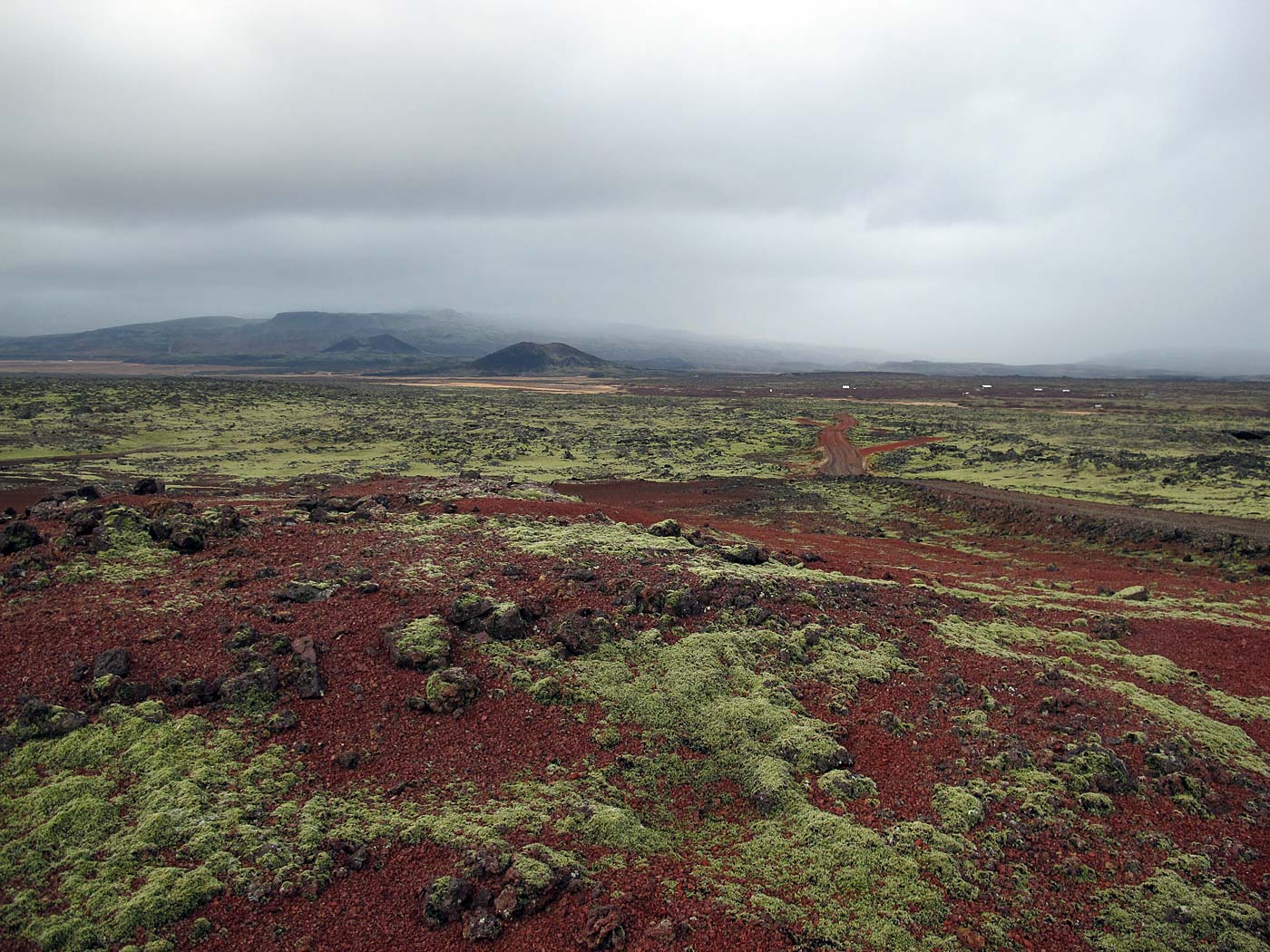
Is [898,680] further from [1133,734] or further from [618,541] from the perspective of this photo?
[618,541]

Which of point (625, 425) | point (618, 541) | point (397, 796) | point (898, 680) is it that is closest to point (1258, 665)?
point (898, 680)

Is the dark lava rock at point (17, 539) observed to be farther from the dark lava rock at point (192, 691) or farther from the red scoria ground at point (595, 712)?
the dark lava rock at point (192, 691)

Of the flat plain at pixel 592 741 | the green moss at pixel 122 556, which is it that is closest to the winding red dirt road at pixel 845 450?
the flat plain at pixel 592 741

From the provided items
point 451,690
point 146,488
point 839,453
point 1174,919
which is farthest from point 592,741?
point 839,453

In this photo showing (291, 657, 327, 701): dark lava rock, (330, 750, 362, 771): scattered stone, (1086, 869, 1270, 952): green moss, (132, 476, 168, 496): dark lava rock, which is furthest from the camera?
(132, 476, 168, 496): dark lava rock

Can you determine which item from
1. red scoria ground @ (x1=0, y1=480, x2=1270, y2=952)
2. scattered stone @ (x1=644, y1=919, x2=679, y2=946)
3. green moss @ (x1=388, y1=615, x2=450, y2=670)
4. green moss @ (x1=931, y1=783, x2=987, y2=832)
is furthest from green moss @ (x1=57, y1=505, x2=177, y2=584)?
green moss @ (x1=931, y1=783, x2=987, y2=832)

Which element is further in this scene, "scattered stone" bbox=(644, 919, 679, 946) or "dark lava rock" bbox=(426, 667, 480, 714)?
"dark lava rock" bbox=(426, 667, 480, 714)

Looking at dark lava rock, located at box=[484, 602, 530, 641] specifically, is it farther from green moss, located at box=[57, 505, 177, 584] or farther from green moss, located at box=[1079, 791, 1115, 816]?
green moss, located at box=[1079, 791, 1115, 816]
